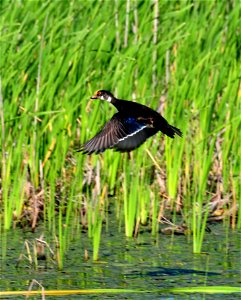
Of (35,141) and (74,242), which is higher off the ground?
(35,141)

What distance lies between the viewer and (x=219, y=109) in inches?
250

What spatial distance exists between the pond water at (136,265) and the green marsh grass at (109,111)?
104 mm

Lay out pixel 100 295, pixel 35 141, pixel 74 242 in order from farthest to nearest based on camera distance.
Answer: pixel 35 141, pixel 74 242, pixel 100 295

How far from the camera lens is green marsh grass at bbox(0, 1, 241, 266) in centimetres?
597

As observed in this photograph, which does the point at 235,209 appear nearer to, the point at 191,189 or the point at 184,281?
the point at 191,189

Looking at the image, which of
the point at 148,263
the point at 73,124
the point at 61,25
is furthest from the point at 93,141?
the point at 61,25

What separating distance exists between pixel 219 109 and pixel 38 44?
1.10m

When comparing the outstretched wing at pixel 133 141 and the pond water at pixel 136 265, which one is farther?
the outstretched wing at pixel 133 141

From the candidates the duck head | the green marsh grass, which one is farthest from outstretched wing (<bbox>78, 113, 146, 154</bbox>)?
the green marsh grass

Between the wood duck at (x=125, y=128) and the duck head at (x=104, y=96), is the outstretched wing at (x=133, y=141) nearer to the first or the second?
the wood duck at (x=125, y=128)

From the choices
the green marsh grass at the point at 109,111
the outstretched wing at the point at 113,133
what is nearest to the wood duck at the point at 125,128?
the outstretched wing at the point at 113,133

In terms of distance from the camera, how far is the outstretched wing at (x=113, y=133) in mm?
5230

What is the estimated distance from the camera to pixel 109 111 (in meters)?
6.45

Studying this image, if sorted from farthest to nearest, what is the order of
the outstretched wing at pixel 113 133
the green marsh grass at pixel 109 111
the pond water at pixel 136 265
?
the green marsh grass at pixel 109 111 → the outstretched wing at pixel 113 133 → the pond water at pixel 136 265
